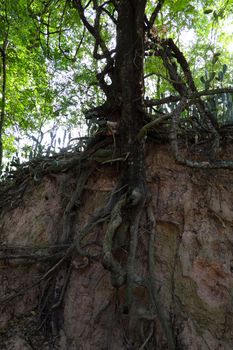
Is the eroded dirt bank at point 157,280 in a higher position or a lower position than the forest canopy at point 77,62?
lower

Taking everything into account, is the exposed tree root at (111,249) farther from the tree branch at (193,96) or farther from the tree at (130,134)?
the tree branch at (193,96)

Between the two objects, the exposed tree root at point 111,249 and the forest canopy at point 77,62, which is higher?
the forest canopy at point 77,62

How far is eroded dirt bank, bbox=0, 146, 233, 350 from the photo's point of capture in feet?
10.5

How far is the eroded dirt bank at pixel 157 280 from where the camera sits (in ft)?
10.5

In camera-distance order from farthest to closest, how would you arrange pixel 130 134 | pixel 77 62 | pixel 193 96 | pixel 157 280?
pixel 77 62 → pixel 130 134 → pixel 157 280 → pixel 193 96

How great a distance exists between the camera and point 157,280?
3410 millimetres

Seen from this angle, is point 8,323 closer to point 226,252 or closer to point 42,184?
point 42,184

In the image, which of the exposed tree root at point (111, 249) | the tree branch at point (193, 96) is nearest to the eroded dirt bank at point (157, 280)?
the exposed tree root at point (111, 249)

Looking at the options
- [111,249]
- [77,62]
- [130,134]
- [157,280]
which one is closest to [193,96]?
[130,134]

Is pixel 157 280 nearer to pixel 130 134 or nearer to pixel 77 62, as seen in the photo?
pixel 130 134

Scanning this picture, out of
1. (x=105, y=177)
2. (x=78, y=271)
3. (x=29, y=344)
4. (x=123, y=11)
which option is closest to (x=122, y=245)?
(x=78, y=271)

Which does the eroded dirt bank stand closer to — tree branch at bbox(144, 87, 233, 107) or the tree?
the tree

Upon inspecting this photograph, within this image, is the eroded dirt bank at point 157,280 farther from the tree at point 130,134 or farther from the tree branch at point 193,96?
the tree branch at point 193,96

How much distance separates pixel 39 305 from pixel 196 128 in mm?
2631
